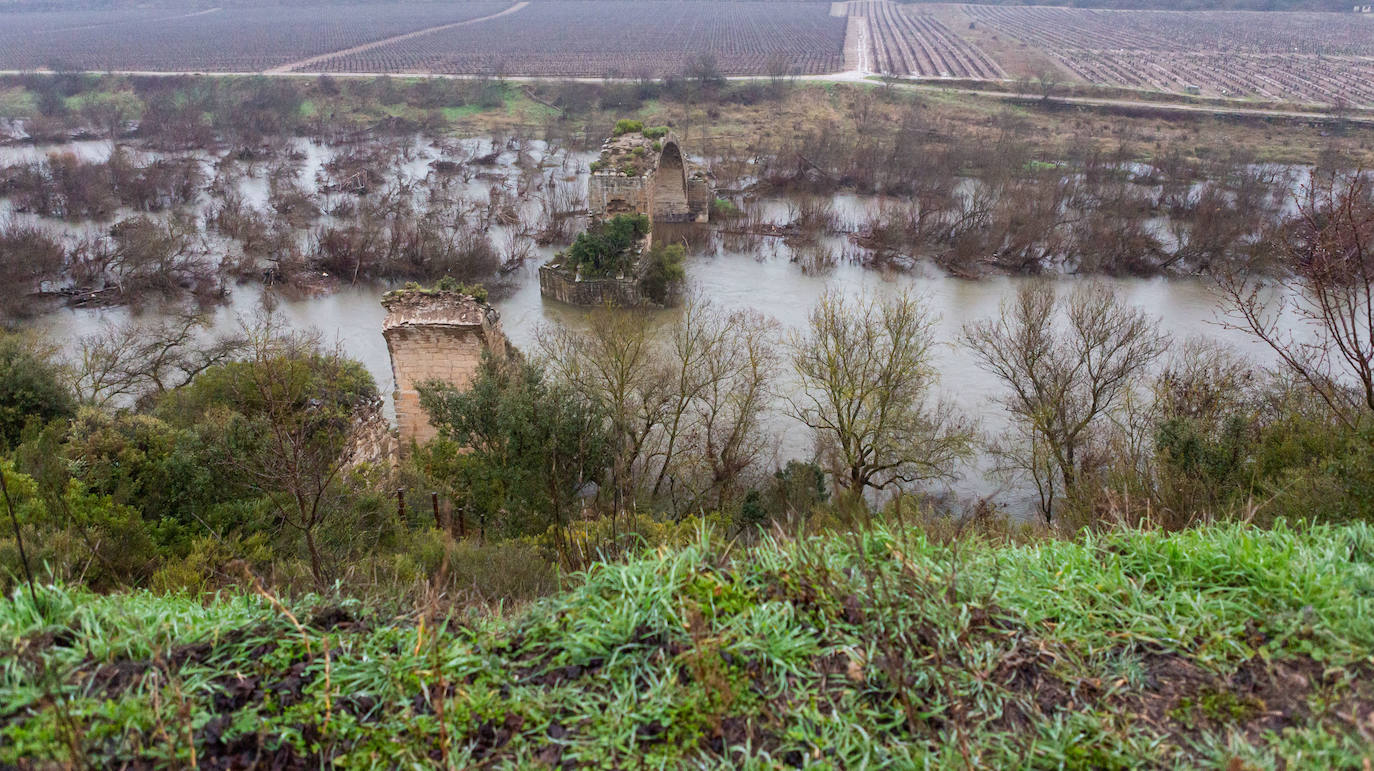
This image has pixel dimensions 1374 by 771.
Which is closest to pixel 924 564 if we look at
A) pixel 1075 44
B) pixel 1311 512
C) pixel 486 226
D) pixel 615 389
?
pixel 1311 512

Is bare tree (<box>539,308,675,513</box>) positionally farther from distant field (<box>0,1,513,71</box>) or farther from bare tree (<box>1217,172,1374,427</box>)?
distant field (<box>0,1,513,71</box>)

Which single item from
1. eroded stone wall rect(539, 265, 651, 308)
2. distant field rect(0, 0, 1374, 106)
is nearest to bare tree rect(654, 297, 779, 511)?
eroded stone wall rect(539, 265, 651, 308)

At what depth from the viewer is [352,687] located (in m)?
3.19

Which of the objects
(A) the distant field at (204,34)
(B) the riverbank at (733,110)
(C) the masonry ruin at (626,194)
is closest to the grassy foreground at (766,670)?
(C) the masonry ruin at (626,194)

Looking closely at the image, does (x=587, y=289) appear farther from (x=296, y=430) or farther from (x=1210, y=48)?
(x=1210, y=48)

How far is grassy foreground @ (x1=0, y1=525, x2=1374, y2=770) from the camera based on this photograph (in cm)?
283

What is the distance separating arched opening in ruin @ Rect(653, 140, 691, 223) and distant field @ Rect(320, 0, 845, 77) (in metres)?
29.9

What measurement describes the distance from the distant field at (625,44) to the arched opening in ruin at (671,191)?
2993 centimetres

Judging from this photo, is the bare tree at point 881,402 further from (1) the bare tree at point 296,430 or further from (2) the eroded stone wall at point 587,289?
(2) the eroded stone wall at point 587,289

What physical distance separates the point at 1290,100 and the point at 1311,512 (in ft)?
180

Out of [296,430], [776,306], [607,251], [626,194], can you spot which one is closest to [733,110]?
[626,194]

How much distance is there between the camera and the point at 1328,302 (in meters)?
11.9

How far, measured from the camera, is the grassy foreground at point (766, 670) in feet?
9.29

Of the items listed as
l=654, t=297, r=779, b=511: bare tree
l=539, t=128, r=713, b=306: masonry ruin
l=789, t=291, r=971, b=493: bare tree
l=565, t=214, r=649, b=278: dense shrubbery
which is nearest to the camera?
l=789, t=291, r=971, b=493: bare tree
